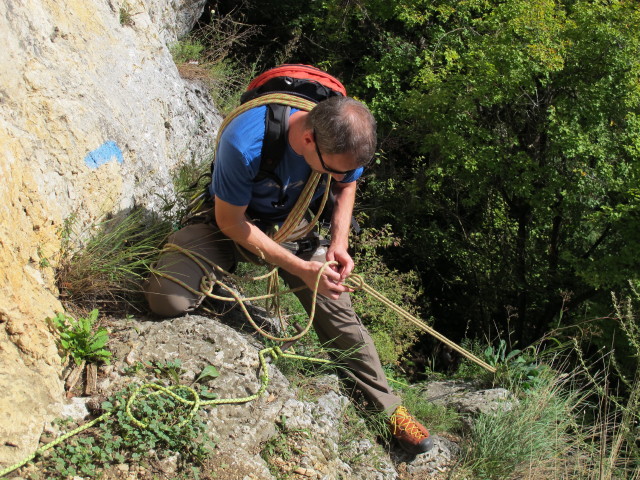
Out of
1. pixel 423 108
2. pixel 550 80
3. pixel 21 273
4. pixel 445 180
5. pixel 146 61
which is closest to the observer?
pixel 21 273

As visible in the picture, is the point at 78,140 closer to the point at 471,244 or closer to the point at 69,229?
the point at 69,229

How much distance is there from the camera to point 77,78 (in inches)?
135

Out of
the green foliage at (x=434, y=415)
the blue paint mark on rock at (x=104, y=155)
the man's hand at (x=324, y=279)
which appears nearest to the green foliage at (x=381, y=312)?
the green foliage at (x=434, y=415)

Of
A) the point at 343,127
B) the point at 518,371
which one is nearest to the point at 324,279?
the point at 343,127

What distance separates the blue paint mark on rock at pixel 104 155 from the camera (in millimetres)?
3227

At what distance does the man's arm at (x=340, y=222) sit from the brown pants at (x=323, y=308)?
0.25m

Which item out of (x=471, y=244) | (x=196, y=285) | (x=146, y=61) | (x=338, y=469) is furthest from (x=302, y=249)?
(x=471, y=244)

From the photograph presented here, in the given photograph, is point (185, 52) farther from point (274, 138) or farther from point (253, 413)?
point (253, 413)

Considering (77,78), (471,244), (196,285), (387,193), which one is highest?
(77,78)

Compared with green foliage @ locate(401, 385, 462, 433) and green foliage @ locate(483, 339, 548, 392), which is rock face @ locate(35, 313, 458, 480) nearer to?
green foliage @ locate(401, 385, 462, 433)

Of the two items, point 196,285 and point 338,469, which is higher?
point 196,285

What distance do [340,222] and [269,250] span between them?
51 centimetres

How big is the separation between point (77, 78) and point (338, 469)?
2629 mm

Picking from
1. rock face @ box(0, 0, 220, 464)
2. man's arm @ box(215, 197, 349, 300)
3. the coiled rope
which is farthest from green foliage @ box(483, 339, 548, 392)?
rock face @ box(0, 0, 220, 464)
